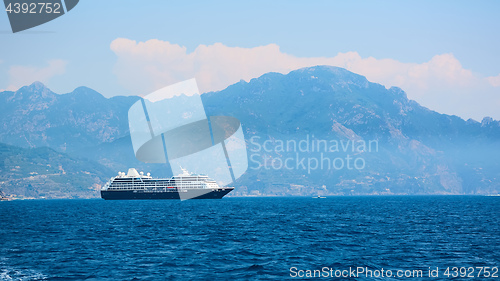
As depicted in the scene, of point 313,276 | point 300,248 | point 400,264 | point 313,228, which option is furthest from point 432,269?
point 313,228

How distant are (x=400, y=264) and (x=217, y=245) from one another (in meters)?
22.6

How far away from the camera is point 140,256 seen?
53031 mm

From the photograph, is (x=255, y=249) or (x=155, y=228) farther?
(x=155, y=228)

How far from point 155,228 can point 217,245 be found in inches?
1022

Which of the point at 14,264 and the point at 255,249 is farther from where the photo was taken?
the point at 255,249

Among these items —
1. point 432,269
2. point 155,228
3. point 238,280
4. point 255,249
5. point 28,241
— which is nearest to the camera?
point 238,280

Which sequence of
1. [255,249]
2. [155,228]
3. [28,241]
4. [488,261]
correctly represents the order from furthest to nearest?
[155,228], [28,241], [255,249], [488,261]

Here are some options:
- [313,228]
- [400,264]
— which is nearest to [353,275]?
[400,264]

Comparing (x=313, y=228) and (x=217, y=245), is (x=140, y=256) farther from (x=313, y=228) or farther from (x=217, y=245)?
(x=313, y=228)

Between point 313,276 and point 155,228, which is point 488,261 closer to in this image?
point 313,276

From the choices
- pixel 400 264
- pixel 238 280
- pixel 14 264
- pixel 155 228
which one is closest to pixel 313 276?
pixel 238 280

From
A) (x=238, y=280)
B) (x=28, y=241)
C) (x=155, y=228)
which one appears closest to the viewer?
(x=238, y=280)

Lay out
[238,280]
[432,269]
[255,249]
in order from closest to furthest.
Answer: [238,280] < [432,269] < [255,249]

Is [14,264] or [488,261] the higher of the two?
[14,264]
